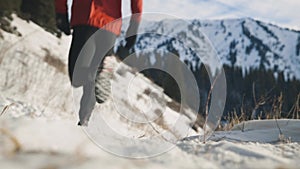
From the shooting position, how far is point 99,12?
11.0 ft

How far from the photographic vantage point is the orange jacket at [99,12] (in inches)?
131

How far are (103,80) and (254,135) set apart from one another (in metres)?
1.47

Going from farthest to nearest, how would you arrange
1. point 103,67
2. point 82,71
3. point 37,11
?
point 37,11 < point 103,67 < point 82,71

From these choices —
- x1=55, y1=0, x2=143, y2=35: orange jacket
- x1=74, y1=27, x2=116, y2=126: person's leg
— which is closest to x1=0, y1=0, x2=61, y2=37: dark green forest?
x1=55, y1=0, x2=143, y2=35: orange jacket

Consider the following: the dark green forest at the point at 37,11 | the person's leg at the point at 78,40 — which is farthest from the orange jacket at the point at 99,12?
the dark green forest at the point at 37,11

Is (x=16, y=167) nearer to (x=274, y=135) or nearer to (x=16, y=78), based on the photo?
(x=274, y=135)

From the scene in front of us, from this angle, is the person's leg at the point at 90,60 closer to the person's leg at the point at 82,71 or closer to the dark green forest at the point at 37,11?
the person's leg at the point at 82,71

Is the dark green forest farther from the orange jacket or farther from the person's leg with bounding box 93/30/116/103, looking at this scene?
the orange jacket

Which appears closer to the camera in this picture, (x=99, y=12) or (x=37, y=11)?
(x=99, y=12)

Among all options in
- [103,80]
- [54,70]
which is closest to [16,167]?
[103,80]

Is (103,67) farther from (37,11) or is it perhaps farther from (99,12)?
(37,11)

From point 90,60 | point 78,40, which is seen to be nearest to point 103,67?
point 90,60

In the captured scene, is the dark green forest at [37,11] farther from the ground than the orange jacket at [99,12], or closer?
closer

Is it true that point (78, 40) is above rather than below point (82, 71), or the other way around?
above
